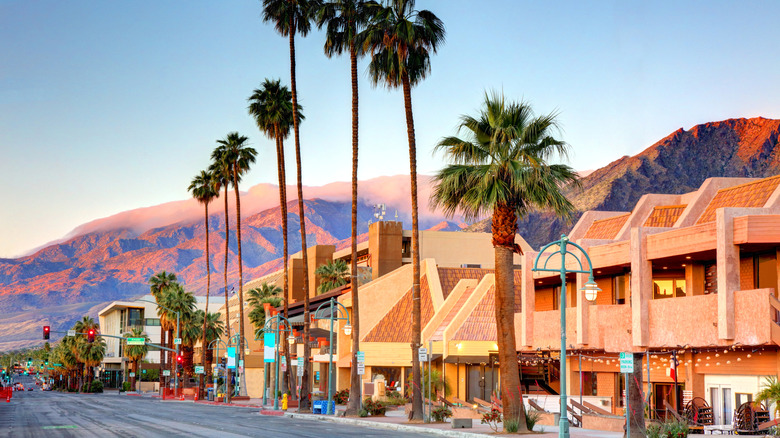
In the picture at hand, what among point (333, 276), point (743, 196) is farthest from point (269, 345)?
point (333, 276)

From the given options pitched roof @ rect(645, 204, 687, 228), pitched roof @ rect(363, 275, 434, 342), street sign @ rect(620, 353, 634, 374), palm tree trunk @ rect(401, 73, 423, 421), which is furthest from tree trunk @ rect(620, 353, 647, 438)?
pitched roof @ rect(363, 275, 434, 342)

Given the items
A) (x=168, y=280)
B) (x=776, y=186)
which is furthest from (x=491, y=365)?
(x=168, y=280)

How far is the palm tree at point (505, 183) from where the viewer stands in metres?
32.6

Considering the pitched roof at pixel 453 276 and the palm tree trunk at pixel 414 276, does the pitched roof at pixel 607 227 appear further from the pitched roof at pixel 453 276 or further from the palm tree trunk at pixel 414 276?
the pitched roof at pixel 453 276

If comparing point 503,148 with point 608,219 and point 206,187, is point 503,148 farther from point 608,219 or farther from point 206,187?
point 206,187

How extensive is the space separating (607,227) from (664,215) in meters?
4.50

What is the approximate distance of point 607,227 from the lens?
47.8m

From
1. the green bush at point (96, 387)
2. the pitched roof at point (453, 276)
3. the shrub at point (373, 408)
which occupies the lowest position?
the green bush at point (96, 387)

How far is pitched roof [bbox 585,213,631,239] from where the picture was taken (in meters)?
46.7

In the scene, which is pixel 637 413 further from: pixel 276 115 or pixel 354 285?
pixel 276 115

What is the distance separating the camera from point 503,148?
33.6 m

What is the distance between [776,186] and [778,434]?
12428mm

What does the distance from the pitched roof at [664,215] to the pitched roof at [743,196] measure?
12.3ft

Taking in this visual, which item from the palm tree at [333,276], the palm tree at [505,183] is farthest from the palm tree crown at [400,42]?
the palm tree at [333,276]
